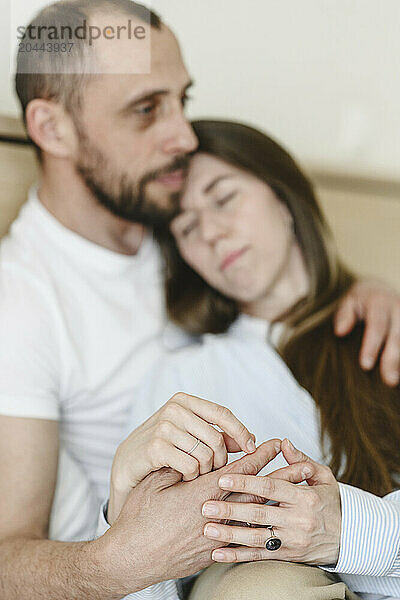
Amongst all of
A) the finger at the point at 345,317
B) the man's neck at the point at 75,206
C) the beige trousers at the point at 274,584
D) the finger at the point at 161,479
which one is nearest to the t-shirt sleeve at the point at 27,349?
the man's neck at the point at 75,206

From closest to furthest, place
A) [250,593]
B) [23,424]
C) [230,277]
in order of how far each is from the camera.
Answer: [250,593] → [23,424] → [230,277]

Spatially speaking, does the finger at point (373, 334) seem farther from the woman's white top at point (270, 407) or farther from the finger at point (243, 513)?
the finger at point (243, 513)

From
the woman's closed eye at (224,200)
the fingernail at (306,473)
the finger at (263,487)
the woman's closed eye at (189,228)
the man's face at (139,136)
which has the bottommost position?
the fingernail at (306,473)

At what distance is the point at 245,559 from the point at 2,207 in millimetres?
708

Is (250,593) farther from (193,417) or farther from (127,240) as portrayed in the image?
(127,240)

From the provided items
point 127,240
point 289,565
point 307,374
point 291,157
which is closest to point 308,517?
point 289,565

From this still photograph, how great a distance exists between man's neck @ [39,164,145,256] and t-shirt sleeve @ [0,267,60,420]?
0.13m

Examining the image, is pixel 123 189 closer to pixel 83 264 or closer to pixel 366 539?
pixel 83 264

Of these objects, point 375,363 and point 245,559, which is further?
point 375,363

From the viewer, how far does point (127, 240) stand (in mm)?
1205

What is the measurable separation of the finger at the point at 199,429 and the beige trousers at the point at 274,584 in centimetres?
12

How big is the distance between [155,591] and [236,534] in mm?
149

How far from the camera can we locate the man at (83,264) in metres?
0.94

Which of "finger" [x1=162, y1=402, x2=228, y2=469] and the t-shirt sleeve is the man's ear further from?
"finger" [x1=162, y1=402, x2=228, y2=469]
